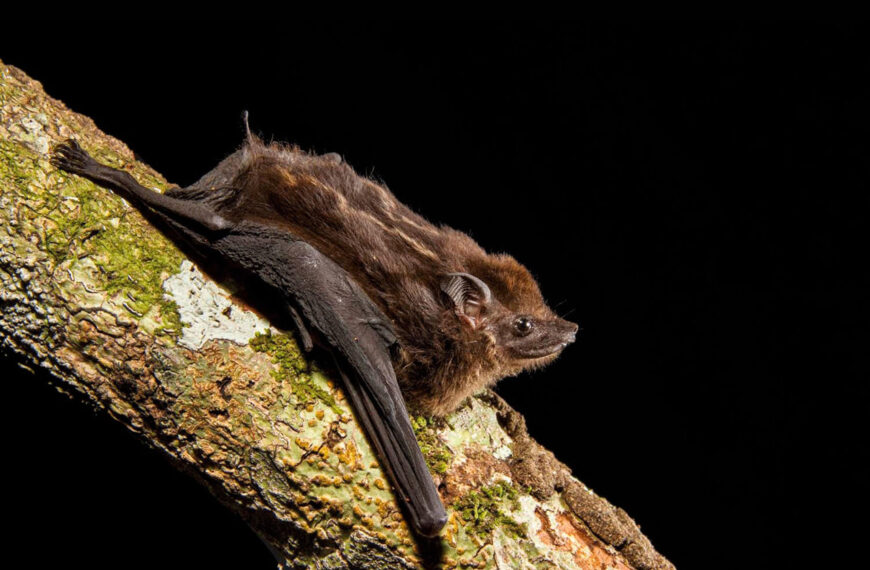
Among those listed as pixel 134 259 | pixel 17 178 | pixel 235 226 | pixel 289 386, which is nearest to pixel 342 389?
pixel 289 386

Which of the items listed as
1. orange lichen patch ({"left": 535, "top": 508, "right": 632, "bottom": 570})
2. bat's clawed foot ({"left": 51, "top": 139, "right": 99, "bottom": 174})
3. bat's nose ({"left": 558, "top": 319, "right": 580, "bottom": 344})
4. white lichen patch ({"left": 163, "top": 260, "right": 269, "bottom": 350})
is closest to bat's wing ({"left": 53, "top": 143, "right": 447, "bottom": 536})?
bat's clawed foot ({"left": 51, "top": 139, "right": 99, "bottom": 174})

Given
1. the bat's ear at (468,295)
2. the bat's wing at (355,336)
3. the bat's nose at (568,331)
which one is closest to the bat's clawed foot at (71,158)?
the bat's wing at (355,336)

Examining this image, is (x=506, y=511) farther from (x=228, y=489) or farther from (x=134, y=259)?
(x=134, y=259)

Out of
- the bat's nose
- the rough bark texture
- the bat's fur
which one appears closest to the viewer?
the rough bark texture

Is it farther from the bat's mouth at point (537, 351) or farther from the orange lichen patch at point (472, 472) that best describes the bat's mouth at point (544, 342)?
the orange lichen patch at point (472, 472)

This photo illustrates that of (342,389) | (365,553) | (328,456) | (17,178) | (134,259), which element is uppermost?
(17,178)

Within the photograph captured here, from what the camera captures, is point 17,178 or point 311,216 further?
point 311,216

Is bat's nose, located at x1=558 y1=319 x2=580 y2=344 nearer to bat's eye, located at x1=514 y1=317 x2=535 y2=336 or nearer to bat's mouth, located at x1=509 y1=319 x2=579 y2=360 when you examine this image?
bat's mouth, located at x1=509 y1=319 x2=579 y2=360

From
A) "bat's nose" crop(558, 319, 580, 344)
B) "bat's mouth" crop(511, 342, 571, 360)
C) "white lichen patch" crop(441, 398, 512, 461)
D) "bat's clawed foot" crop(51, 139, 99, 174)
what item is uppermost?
"bat's clawed foot" crop(51, 139, 99, 174)
